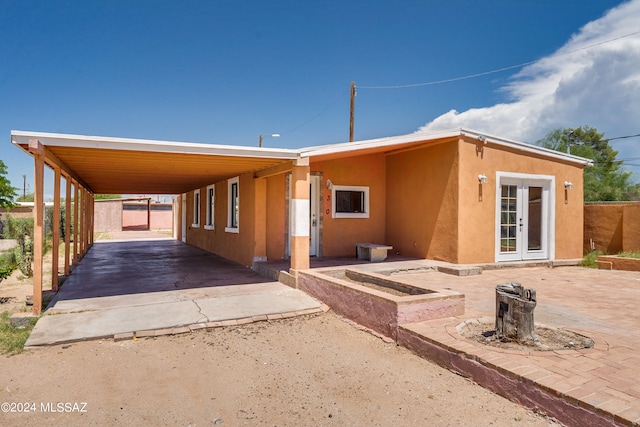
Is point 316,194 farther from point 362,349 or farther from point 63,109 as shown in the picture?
point 63,109

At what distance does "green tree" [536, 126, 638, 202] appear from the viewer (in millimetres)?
20828

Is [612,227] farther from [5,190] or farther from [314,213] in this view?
[5,190]

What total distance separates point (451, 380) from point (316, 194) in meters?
6.84

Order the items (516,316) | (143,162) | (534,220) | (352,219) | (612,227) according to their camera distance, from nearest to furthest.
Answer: (516,316), (143,162), (534,220), (352,219), (612,227)

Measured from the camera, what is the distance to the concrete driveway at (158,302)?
5062 mm

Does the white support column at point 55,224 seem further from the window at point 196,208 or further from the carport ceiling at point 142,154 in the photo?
the window at point 196,208

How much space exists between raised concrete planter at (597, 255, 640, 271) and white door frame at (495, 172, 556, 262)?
46.0 inches

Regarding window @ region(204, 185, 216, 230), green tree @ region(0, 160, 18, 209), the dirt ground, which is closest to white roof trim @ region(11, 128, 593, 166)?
the dirt ground

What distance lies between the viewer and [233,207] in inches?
452

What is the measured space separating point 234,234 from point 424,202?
5401 mm

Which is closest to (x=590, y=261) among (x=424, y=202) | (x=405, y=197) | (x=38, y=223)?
(x=424, y=202)

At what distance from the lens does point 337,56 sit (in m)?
16.2

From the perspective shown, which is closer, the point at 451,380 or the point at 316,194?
the point at 451,380

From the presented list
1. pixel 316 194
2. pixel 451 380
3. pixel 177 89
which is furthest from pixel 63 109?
pixel 451 380
